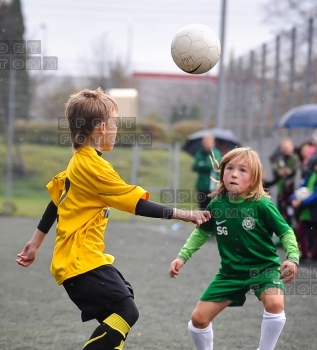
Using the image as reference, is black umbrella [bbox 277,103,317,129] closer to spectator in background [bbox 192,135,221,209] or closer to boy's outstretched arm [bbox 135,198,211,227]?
spectator in background [bbox 192,135,221,209]

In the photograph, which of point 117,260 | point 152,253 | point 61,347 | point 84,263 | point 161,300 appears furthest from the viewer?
point 152,253

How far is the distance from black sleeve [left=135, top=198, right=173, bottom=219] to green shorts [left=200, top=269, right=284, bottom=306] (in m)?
0.84

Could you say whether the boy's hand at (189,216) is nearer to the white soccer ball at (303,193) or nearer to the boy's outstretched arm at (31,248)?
the boy's outstretched arm at (31,248)

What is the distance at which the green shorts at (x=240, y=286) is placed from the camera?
13.8ft

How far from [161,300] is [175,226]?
9.31m

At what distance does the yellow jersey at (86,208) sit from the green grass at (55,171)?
1583 centimetres

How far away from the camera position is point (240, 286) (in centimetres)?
426

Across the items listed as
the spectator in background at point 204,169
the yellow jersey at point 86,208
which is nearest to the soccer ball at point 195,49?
the yellow jersey at point 86,208

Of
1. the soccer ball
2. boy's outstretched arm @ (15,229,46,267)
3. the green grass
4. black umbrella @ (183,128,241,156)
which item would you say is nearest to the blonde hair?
the soccer ball

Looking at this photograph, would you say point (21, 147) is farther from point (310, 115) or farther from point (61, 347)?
point (61, 347)

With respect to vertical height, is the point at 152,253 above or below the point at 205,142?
below

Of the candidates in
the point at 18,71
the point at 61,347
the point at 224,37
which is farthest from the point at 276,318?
the point at 18,71

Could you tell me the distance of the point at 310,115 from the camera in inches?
445

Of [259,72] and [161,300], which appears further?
[259,72]
